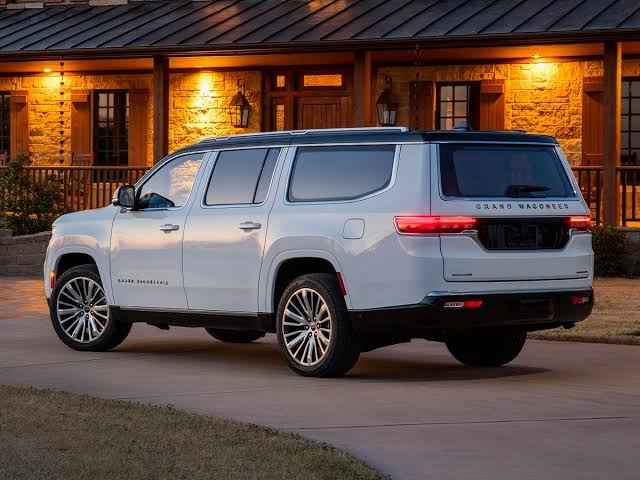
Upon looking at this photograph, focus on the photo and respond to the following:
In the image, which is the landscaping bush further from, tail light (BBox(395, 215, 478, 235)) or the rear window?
tail light (BBox(395, 215, 478, 235))

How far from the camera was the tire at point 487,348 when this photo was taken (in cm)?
1298

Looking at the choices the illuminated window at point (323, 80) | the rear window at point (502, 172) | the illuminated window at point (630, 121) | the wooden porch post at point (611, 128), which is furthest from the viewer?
the illuminated window at point (323, 80)

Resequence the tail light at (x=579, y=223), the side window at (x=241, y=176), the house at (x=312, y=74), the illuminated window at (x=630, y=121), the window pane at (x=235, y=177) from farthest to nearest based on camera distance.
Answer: the illuminated window at (x=630, y=121), the house at (x=312, y=74), the window pane at (x=235, y=177), the side window at (x=241, y=176), the tail light at (x=579, y=223)

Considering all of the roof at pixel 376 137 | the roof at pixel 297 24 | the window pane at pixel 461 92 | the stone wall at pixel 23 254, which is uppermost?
the roof at pixel 297 24

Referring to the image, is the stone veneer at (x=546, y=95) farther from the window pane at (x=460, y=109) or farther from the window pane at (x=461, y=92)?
the window pane at (x=460, y=109)

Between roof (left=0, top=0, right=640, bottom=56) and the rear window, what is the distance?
11559 millimetres

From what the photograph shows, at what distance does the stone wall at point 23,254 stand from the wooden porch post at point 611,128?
9.00 m

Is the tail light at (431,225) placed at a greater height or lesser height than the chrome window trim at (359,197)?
lesser

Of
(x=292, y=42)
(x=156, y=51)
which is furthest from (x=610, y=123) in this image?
(x=156, y=51)

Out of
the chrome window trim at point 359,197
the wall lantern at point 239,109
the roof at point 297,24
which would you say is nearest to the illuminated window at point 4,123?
the roof at point 297,24

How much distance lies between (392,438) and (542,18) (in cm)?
1646

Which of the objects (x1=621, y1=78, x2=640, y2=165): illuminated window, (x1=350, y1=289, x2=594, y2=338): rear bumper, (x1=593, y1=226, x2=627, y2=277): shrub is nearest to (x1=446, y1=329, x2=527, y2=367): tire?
(x1=350, y1=289, x2=594, y2=338): rear bumper

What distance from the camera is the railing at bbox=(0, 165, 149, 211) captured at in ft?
91.4

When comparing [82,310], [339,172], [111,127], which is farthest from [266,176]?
[111,127]
